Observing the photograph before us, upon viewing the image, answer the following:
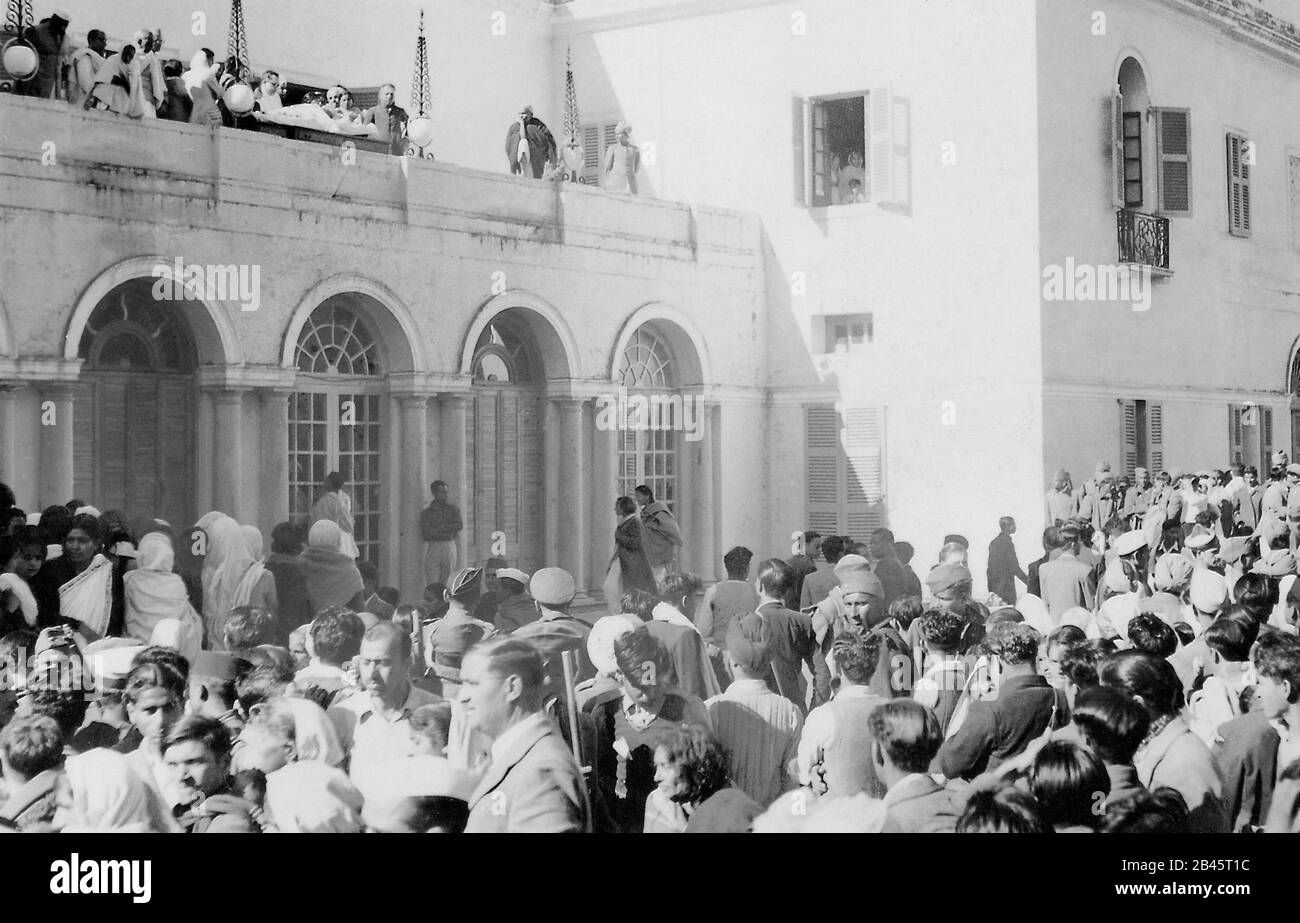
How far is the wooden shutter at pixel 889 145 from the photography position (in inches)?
691

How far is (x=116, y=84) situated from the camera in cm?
1304

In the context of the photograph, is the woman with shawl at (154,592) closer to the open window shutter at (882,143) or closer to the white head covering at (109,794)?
the white head covering at (109,794)

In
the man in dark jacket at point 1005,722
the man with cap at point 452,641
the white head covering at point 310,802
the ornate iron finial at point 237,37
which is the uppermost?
the ornate iron finial at point 237,37

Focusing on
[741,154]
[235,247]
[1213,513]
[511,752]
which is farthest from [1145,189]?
[511,752]

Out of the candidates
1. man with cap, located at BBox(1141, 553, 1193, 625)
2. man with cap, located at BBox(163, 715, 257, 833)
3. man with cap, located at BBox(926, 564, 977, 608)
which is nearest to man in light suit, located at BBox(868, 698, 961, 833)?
man with cap, located at BBox(163, 715, 257, 833)

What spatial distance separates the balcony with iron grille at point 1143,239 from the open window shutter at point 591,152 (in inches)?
231

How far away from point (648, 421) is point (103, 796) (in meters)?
11.5

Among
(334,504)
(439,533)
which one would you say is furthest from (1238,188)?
(334,504)

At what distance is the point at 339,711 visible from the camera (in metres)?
6.90

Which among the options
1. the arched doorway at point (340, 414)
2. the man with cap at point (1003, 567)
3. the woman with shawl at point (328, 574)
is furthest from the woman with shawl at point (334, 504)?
the man with cap at point (1003, 567)

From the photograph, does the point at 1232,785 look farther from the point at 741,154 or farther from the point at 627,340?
the point at 741,154

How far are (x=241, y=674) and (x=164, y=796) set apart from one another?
2.75ft

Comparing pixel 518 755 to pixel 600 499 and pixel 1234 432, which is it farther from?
pixel 1234 432
